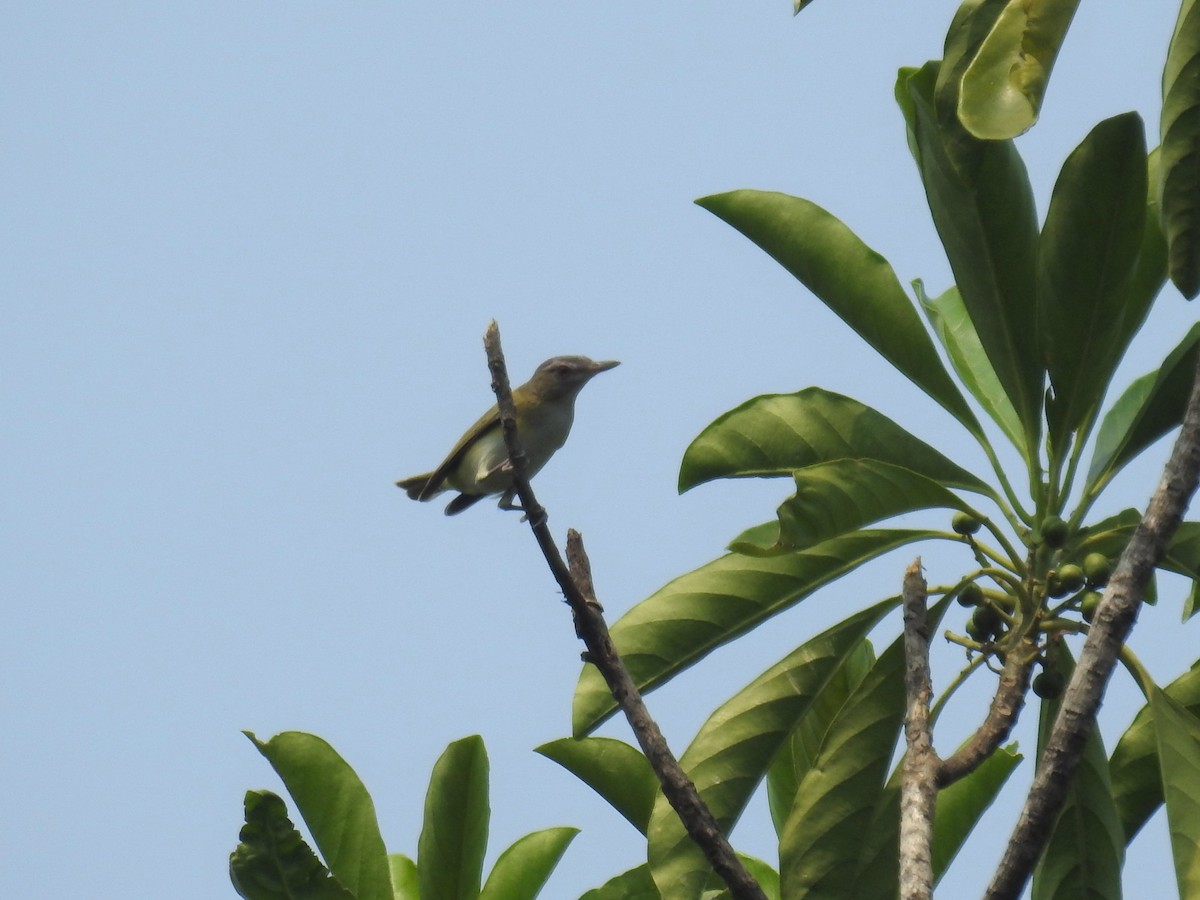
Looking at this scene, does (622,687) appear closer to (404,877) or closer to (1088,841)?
(1088,841)

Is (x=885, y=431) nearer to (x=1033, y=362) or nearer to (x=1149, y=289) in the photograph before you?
(x=1033, y=362)

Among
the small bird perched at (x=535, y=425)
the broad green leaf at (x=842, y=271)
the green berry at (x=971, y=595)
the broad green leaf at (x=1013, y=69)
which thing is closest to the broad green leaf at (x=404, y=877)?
the green berry at (x=971, y=595)

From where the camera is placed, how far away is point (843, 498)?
316cm

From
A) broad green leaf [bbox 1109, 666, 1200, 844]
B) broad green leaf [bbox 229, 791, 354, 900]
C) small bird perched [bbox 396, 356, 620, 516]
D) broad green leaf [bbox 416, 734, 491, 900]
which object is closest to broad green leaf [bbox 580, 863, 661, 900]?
broad green leaf [bbox 416, 734, 491, 900]

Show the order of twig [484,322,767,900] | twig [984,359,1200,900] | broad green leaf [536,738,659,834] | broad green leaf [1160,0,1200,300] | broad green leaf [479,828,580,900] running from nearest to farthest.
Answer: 1. twig [984,359,1200,900]
2. broad green leaf [1160,0,1200,300]
3. twig [484,322,767,900]
4. broad green leaf [536,738,659,834]
5. broad green leaf [479,828,580,900]

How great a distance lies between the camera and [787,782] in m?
4.11

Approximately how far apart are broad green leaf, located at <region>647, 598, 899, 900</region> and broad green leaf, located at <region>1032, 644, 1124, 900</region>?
550mm

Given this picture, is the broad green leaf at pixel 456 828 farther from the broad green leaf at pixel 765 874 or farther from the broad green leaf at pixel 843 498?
the broad green leaf at pixel 843 498

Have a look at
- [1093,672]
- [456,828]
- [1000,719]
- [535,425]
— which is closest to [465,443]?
[535,425]

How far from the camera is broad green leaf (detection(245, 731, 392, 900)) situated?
352 centimetres

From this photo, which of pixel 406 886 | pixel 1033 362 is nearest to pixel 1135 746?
pixel 1033 362

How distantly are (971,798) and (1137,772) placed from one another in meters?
0.44

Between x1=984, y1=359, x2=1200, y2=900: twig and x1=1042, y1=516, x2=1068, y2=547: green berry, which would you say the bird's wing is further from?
x1=984, y1=359, x2=1200, y2=900: twig

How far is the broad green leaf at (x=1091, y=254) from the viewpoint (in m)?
3.18
